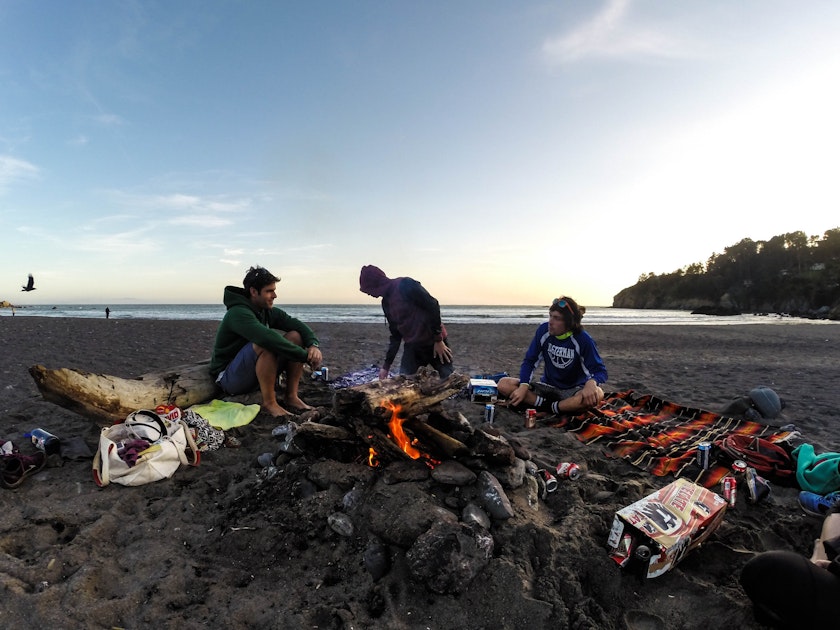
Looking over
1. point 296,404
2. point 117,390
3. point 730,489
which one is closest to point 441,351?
point 296,404

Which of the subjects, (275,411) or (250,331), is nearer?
(250,331)

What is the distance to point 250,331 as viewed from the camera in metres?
5.05

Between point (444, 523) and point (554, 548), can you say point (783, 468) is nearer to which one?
point (554, 548)

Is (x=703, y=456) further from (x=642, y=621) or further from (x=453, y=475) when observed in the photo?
(x=453, y=475)

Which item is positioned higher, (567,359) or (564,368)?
(567,359)

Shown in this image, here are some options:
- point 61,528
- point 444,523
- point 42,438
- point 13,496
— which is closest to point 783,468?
point 444,523

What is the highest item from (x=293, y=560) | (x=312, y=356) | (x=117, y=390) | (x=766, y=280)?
(x=766, y=280)

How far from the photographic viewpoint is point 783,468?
13.5 feet

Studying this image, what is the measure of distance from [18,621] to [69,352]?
37.4ft

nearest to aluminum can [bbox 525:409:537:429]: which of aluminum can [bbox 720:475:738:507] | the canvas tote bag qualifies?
aluminum can [bbox 720:475:738:507]

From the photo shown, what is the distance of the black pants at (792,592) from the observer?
2137mm

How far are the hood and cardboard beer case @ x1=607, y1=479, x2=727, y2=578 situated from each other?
4365mm

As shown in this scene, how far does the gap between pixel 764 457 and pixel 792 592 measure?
8.36 feet

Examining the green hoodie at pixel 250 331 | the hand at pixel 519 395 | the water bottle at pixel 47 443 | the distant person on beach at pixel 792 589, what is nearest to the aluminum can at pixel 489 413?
the hand at pixel 519 395
